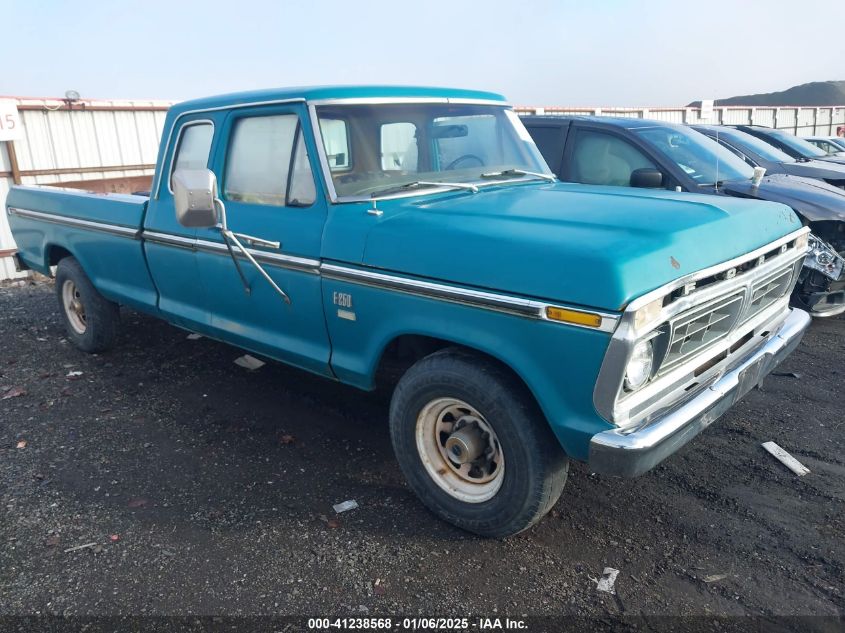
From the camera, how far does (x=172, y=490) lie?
3.69m

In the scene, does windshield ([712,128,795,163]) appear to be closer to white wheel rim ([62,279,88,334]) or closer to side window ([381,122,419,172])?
side window ([381,122,419,172])

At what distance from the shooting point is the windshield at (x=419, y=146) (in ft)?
11.9

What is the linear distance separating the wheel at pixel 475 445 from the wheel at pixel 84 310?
344cm

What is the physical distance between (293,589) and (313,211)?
1.86m

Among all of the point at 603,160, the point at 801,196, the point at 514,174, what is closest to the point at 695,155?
the point at 603,160

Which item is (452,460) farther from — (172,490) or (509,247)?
(172,490)

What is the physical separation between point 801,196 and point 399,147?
4.26 m

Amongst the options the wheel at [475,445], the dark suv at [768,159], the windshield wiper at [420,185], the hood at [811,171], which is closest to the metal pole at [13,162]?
the windshield wiper at [420,185]

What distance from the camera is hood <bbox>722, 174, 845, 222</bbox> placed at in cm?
592

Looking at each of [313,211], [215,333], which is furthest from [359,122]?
[215,333]

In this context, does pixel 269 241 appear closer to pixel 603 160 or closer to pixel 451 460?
pixel 451 460

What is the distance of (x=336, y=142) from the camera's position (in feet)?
11.9

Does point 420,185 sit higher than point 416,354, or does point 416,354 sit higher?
point 420,185

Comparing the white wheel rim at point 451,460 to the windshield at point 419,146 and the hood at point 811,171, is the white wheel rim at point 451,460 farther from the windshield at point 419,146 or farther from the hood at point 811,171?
the hood at point 811,171
